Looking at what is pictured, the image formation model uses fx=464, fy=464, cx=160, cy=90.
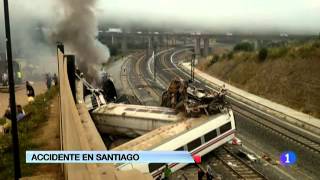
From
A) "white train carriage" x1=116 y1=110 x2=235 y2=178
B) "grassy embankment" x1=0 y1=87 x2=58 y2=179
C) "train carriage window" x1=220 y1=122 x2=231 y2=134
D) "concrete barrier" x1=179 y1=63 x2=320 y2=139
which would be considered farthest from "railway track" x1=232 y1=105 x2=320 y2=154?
"grassy embankment" x1=0 y1=87 x2=58 y2=179

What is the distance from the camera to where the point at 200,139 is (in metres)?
27.4

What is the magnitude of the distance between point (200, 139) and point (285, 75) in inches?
1273

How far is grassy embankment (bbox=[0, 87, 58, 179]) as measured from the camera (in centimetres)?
1648

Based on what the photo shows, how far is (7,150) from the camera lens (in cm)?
1952

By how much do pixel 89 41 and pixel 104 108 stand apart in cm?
2793

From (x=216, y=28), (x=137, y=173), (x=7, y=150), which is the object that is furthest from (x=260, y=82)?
(x=216, y=28)

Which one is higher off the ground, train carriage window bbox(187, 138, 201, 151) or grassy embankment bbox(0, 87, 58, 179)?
grassy embankment bbox(0, 87, 58, 179)

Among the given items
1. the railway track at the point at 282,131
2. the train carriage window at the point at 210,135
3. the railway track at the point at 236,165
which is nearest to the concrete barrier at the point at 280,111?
the railway track at the point at 282,131

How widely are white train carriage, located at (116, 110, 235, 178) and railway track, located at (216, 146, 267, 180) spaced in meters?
Answer: 1.23

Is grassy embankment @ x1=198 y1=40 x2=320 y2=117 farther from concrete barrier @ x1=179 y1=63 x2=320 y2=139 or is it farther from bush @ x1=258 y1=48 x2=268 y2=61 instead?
concrete barrier @ x1=179 y1=63 x2=320 y2=139

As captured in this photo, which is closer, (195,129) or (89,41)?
(195,129)

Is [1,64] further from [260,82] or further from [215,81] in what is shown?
[260,82]

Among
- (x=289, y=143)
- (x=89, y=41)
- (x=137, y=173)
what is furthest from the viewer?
(x=89, y=41)

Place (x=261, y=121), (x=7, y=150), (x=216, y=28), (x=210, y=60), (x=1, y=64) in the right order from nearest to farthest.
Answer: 1. (x=7, y=150)
2. (x=261, y=121)
3. (x=1, y=64)
4. (x=210, y=60)
5. (x=216, y=28)
